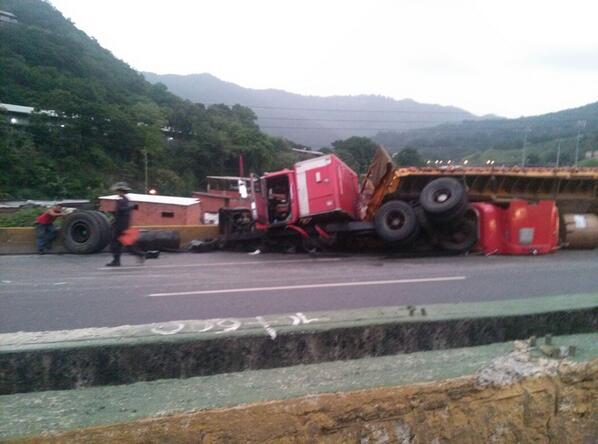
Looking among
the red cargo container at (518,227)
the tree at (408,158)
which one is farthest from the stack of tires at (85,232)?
the red cargo container at (518,227)

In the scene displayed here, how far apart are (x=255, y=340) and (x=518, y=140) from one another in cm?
2230

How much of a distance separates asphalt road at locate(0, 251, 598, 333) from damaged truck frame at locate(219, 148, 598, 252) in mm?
931

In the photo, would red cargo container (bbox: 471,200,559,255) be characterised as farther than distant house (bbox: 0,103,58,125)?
No

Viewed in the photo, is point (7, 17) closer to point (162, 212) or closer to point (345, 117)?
point (345, 117)

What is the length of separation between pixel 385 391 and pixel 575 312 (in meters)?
1.70

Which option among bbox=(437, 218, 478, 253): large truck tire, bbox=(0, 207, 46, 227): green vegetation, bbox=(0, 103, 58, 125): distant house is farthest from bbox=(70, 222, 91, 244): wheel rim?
bbox=(0, 103, 58, 125): distant house

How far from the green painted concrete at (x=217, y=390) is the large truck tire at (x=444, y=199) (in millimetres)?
8663

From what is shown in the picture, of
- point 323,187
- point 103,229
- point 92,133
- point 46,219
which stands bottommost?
point 103,229

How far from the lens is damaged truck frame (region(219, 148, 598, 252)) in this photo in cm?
1134

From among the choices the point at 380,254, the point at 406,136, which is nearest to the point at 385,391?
the point at 380,254

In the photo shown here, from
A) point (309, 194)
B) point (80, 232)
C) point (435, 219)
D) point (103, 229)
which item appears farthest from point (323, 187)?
point (80, 232)

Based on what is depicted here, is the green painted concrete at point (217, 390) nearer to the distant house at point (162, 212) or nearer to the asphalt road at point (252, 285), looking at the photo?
the asphalt road at point (252, 285)

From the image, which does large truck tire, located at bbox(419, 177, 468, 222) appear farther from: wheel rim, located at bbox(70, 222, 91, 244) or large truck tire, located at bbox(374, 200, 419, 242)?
wheel rim, located at bbox(70, 222, 91, 244)

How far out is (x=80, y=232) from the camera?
13.1 metres
